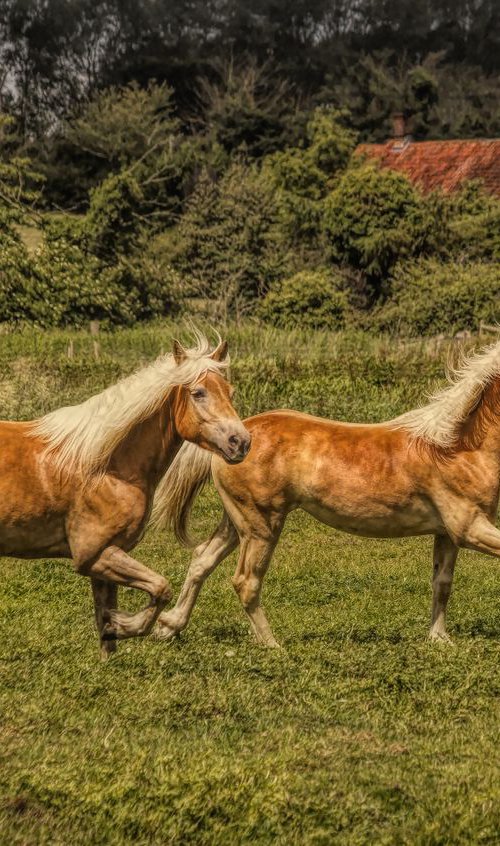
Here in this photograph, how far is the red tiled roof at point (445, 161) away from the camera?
126 ft

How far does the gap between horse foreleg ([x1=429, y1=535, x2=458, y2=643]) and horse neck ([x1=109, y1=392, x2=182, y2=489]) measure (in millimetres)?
2484

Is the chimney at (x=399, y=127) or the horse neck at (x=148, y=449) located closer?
the horse neck at (x=148, y=449)

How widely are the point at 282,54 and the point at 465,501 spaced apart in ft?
221

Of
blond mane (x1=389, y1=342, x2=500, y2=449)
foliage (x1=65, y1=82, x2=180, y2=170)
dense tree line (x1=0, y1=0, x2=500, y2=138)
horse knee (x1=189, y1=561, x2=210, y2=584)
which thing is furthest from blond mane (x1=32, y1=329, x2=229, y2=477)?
dense tree line (x1=0, y1=0, x2=500, y2=138)

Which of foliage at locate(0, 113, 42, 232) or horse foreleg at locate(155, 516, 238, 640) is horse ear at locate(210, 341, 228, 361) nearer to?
horse foreleg at locate(155, 516, 238, 640)

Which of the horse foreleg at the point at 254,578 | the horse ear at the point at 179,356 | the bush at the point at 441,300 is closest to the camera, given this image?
the horse ear at the point at 179,356

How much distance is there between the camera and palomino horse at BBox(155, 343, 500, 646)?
27.7ft

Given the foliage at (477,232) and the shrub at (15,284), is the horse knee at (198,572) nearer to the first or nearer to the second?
the shrub at (15,284)

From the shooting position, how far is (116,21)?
236ft

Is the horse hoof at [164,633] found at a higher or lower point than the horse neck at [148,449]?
lower

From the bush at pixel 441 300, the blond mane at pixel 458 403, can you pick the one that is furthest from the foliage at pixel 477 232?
the blond mane at pixel 458 403

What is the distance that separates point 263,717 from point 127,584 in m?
1.25

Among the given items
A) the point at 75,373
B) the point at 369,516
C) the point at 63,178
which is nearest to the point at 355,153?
the point at 63,178

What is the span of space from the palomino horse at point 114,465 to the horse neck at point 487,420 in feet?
7.12
